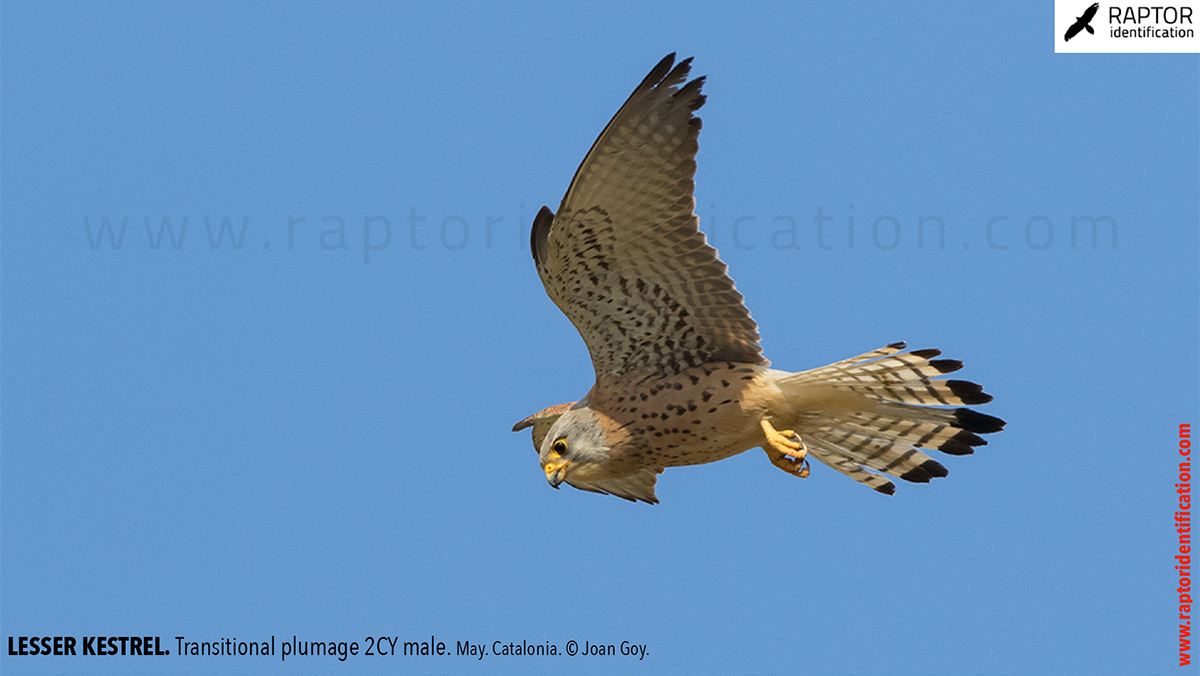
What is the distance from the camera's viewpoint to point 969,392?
6340 mm

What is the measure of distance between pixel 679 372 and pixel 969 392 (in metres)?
1.60

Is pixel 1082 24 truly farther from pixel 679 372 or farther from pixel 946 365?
pixel 679 372

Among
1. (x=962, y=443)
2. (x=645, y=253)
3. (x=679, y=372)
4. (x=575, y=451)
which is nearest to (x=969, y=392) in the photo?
(x=962, y=443)

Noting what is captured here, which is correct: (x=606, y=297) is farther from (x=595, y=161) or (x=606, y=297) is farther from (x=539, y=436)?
(x=539, y=436)

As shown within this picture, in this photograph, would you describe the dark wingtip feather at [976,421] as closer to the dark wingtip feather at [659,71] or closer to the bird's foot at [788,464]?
the bird's foot at [788,464]

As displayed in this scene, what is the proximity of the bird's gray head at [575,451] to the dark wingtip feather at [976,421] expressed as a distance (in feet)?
6.55

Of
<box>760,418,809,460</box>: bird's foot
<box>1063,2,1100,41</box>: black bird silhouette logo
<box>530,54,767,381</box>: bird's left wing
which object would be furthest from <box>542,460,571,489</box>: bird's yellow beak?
<box>1063,2,1100,41</box>: black bird silhouette logo

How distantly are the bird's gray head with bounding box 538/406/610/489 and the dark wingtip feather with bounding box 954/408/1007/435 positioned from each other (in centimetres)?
200

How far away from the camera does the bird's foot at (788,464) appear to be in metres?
6.35

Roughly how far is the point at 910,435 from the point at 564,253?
227 cm

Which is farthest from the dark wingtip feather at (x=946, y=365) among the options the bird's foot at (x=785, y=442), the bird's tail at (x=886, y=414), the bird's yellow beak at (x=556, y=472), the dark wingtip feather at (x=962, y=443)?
the bird's yellow beak at (x=556, y=472)

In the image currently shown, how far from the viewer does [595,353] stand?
6691 millimetres

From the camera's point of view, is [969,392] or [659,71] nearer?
[659,71]

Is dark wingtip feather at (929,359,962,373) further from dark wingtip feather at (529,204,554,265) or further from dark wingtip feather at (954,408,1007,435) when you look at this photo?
dark wingtip feather at (529,204,554,265)
